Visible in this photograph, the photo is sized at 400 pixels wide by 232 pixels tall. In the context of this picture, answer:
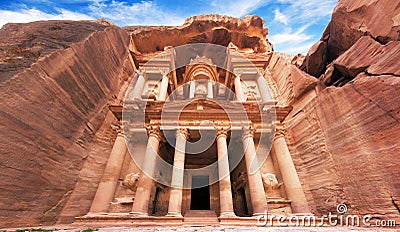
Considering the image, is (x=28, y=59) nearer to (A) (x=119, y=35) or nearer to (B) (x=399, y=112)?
(A) (x=119, y=35)

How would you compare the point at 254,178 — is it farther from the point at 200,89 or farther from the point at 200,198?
the point at 200,89

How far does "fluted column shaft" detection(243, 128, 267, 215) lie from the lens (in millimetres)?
8219

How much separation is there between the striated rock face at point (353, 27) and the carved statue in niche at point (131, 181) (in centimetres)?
1495

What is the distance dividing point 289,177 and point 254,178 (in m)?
1.90

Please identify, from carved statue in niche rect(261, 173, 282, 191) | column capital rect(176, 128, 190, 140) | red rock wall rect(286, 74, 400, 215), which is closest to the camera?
red rock wall rect(286, 74, 400, 215)

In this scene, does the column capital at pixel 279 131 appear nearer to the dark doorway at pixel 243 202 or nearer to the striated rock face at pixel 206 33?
the dark doorway at pixel 243 202

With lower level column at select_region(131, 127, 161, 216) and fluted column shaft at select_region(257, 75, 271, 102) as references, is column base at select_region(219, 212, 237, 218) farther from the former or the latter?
fluted column shaft at select_region(257, 75, 271, 102)

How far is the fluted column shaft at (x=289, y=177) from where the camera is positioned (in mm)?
8492

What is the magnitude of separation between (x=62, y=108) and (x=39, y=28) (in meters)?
6.03

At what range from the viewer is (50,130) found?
8484 mm

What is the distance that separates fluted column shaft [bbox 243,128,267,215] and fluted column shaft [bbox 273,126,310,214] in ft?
4.74

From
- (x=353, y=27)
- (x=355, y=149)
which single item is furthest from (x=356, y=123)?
(x=353, y=27)

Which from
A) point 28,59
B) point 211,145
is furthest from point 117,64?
point 211,145

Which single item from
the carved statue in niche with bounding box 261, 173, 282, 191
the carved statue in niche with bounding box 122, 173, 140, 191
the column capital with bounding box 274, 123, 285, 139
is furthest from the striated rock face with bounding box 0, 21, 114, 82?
the column capital with bounding box 274, 123, 285, 139
